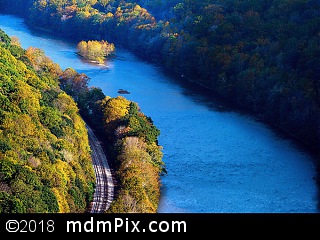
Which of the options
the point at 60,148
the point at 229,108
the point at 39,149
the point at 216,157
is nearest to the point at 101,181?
the point at 60,148

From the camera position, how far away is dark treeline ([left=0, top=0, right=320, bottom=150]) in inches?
2566

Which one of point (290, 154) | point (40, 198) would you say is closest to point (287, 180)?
point (290, 154)

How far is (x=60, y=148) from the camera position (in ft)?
146

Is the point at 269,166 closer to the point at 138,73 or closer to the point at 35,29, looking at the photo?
the point at 138,73

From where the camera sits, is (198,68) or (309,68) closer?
(309,68)

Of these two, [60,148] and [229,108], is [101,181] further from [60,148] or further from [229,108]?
[229,108]

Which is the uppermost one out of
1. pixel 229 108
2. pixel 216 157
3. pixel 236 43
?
pixel 236 43

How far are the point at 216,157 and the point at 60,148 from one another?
654 inches

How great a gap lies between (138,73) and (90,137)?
30.4m

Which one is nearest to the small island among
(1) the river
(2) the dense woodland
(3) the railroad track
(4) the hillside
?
(1) the river

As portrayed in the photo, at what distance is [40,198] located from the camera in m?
35.2

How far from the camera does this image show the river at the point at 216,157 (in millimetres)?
44812

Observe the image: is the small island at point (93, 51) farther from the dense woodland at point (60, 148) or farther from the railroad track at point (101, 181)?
the railroad track at point (101, 181)

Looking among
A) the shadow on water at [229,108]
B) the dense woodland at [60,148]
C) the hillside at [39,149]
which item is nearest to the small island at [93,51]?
the shadow on water at [229,108]
